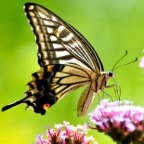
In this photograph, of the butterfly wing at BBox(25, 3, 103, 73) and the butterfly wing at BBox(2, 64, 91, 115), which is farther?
the butterfly wing at BBox(25, 3, 103, 73)

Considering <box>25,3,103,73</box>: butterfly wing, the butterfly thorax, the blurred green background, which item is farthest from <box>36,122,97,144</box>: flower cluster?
the blurred green background

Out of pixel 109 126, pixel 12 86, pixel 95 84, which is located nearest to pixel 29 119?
pixel 12 86

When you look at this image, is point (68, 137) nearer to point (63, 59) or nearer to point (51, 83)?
point (51, 83)

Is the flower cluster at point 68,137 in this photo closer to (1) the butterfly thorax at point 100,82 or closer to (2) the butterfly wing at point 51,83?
(2) the butterfly wing at point 51,83

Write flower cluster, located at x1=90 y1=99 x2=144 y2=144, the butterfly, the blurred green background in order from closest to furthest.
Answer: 1. flower cluster, located at x1=90 y1=99 x2=144 y2=144
2. the butterfly
3. the blurred green background

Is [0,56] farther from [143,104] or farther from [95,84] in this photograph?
[95,84]

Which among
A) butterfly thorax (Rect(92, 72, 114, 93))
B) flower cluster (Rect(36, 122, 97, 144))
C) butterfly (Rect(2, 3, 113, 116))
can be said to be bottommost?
flower cluster (Rect(36, 122, 97, 144))

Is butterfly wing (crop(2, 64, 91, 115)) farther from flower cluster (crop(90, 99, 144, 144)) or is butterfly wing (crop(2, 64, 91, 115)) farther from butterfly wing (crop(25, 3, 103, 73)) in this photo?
flower cluster (crop(90, 99, 144, 144))

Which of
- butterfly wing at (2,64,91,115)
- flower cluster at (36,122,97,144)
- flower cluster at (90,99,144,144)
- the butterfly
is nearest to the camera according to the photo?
flower cluster at (90,99,144,144)
